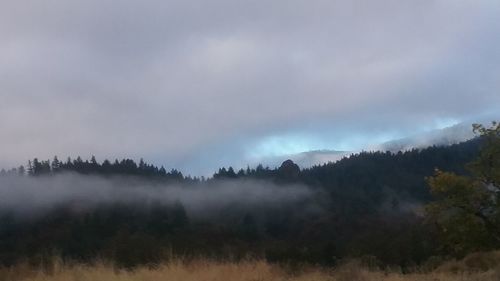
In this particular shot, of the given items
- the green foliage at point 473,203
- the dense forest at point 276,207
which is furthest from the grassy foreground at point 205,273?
the dense forest at point 276,207

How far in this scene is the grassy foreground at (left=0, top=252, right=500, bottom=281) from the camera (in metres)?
11.0

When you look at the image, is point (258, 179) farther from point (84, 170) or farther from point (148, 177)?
point (84, 170)

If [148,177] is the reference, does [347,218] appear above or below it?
below

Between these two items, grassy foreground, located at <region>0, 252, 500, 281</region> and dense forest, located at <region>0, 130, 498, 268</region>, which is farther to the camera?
dense forest, located at <region>0, 130, 498, 268</region>

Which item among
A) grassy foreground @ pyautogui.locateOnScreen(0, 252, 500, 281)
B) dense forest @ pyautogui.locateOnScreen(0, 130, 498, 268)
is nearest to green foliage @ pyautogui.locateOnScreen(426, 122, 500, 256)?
dense forest @ pyautogui.locateOnScreen(0, 130, 498, 268)

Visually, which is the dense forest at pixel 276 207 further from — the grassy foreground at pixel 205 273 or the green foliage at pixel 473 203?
the grassy foreground at pixel 205 273

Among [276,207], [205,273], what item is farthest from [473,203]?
[276,207]

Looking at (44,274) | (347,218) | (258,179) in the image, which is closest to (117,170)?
(258,179)

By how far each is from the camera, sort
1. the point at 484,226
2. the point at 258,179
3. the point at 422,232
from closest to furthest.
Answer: the point at 484,226, the point at 422,232, the point at 258,179

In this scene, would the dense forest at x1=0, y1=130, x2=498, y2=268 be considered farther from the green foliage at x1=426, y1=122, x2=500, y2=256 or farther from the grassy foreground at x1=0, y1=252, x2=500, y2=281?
the grassy foreground at x1=0, y1=252, x2=500, y2=281

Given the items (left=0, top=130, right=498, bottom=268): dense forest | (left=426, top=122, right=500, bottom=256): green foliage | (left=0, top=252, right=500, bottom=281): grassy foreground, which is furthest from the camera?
(left=0, top=130, right=498, bottom=268): dense forest

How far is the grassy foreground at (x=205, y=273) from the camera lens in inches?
432

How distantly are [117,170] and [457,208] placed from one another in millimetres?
103548

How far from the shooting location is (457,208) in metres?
28.3
